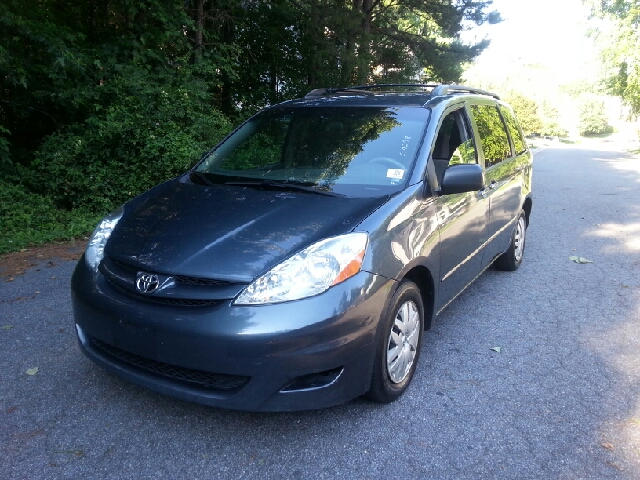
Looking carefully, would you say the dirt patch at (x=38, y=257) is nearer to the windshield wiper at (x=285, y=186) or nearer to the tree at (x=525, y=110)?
the windshield wiper at (x=285, y=186)

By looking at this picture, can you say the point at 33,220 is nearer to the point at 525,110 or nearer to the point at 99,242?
the point at 99,242

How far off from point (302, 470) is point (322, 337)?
633mm

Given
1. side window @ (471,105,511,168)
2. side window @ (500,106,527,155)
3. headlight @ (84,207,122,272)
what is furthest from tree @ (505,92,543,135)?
headlight @ (84,207,122,272)

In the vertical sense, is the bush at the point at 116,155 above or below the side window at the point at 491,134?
below

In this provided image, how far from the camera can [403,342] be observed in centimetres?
318

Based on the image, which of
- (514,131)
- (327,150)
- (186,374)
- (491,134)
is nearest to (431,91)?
(491,134)

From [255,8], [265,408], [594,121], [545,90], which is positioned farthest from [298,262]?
[545,90]

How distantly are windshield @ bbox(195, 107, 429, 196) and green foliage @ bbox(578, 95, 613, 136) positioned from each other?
208 ft

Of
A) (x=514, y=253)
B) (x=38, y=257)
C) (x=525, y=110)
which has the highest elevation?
(x=514, y=253)

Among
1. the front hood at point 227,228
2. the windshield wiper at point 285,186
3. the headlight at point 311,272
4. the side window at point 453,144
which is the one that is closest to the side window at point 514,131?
the side window at point 453,144

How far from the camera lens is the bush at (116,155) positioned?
8.63 m

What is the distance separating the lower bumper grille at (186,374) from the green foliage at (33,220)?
4.41 meters

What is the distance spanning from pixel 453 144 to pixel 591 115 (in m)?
63.0

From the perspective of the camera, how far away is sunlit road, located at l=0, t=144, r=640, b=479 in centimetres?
260
